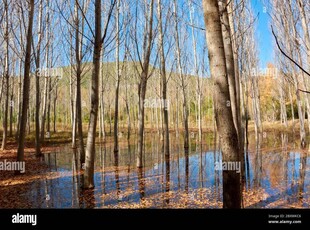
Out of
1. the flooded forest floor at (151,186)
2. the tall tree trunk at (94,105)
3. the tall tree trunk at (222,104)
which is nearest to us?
the tall tree trunk at (222,104)

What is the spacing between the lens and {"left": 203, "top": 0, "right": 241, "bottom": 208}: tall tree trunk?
265cm

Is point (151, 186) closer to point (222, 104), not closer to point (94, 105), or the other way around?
point (94, 105)

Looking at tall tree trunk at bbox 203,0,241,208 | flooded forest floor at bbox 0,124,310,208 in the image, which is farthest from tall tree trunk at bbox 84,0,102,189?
tall tree trunk at bbox 203,0,241,208

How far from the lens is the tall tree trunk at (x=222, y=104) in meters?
2.65

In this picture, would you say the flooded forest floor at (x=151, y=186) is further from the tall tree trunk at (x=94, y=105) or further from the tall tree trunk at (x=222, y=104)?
the tall tree trunk at (x=222, y=104)

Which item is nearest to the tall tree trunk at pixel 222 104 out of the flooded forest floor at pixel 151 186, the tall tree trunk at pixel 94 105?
the flooded forest floor at pixel 151 186

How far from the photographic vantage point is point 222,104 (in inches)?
107

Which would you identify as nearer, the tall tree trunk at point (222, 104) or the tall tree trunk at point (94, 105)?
the tall tree trunk at point (222, 104)

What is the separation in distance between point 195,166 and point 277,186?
12.4 feet

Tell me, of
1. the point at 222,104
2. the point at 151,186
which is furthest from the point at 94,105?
the point at 222,104

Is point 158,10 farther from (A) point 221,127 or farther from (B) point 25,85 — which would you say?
(A) point 221,127

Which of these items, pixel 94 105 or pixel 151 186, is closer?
pixel 94 105
